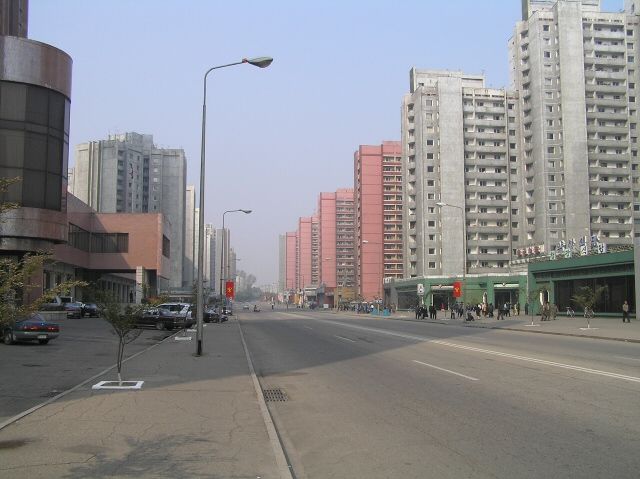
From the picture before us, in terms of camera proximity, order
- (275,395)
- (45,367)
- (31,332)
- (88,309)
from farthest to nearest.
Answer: (88,309)
(31,332)
(45,367)
(275,395)

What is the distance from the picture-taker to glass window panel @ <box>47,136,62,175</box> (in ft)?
132

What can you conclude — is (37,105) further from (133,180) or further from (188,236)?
(188,236)

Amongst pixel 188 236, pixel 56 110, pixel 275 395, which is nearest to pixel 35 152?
pixel 56 110

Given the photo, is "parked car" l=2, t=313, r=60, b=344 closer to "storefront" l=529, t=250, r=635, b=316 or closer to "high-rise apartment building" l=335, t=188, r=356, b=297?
"storefront" l=529, t=250, r=635, b=316

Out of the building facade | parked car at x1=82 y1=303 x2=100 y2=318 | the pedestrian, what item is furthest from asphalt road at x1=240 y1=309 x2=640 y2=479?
parked car at x1=82 y1=303 x2=100 y2=318

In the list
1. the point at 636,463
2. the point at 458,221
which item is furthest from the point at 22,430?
the point at 458,221

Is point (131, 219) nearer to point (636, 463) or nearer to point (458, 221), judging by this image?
point (458, 221)

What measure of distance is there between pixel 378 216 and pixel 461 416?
130772 mm

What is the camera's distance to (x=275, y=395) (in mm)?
11844

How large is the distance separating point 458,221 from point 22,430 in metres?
96.4

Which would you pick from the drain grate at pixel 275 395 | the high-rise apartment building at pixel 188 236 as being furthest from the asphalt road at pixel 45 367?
the high-rise apartment building at pixel 188 236

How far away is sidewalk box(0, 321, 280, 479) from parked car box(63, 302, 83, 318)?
1667 inches

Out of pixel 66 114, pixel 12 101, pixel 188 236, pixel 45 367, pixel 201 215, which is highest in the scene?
pixel 188 236

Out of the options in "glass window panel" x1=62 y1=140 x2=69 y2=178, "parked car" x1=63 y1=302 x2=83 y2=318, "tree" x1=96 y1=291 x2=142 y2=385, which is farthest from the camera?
"parked car" x1=63 y1=302 x2=83 y2=318
